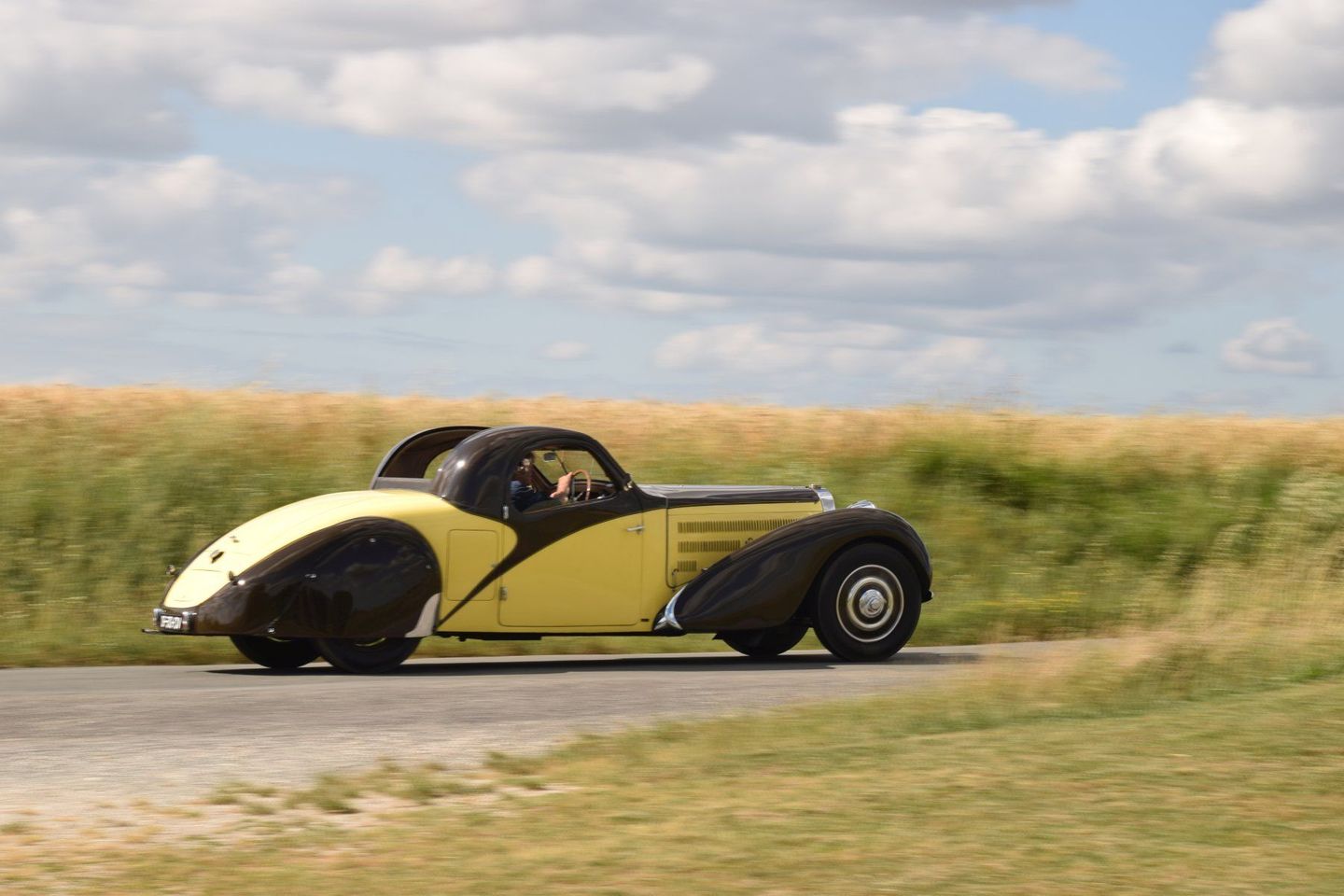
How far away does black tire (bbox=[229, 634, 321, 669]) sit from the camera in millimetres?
12758

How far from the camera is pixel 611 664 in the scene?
44.1ft

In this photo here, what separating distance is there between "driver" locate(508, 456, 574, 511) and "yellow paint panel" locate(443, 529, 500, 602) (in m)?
0.34

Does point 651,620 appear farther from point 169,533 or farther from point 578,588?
point 169,533

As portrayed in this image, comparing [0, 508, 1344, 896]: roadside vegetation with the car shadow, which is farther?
the car shadow

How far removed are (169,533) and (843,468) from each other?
28.9 feet

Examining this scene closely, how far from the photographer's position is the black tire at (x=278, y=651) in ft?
41.9

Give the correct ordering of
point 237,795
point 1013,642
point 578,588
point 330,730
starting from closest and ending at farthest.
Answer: point 237,795, point 330,730, point 578,588, point 1013,642

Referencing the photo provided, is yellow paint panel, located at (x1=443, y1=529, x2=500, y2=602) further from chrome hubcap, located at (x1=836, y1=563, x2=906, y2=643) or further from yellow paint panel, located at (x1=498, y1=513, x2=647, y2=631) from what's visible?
chrome hubcap, located at (x1=836, y1=563, x2=906, y2=643)

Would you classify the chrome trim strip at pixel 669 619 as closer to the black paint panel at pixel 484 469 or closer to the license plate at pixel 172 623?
the black paint panel at pixel 484 469

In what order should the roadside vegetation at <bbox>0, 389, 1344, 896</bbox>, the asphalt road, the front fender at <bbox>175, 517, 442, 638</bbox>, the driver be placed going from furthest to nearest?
1. the driver
2. the front fender at <bbox>175, 517, 442, 638</bbox>
3. the asphalt road
4. the roadside vegetation at <bbox>0, 389, 1344, 896</bbox>

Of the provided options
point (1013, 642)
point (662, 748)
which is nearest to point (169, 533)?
point (1013, 642)

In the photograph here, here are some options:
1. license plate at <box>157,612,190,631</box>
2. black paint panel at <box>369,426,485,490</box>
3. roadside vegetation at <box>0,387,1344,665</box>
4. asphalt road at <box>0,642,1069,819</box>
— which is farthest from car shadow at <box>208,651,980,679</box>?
black paint panel at <box>369,426,485,490</box>

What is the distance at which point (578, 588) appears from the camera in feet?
41.1

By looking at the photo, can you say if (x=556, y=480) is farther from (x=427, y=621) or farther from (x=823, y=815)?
(x=823, y=815)
